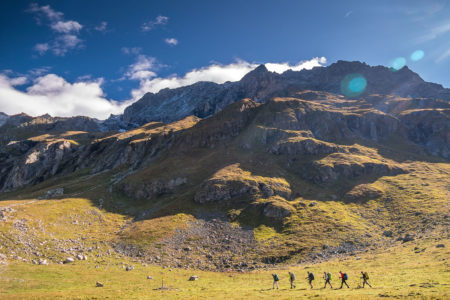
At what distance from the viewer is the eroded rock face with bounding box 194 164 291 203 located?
126688 mm

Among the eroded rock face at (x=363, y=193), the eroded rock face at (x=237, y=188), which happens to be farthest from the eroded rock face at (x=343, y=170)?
the eroded rock face at (x=237, y=188)

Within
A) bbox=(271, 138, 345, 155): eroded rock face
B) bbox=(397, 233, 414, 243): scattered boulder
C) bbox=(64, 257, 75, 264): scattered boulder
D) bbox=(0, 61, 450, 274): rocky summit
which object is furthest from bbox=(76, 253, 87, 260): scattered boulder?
bbox=(271, 138, 345, 155): eroded rock face

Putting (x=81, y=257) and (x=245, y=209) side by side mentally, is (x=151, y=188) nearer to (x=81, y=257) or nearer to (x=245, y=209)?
(x=245, y=209)

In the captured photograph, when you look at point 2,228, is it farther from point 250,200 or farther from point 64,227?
point 250,200

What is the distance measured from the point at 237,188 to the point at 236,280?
6807 centimetres

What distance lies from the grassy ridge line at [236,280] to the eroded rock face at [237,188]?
54105 millimetres

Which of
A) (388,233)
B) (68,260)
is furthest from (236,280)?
(388,233)

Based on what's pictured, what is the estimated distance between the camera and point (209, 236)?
9762 centimetres

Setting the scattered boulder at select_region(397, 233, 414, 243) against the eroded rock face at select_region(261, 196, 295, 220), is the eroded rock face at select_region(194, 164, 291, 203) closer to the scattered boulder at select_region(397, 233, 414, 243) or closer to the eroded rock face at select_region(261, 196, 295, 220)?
the eroded rock face at select_region(261, 196, 295, 220)

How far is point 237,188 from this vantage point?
130375mm

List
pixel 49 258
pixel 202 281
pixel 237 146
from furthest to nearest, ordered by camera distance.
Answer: pixel 237 146 → pixel 49 258 → pixel 202 281

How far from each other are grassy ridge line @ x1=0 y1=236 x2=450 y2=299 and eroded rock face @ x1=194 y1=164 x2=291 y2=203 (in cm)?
5411

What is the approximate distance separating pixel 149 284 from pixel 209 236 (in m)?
44.6

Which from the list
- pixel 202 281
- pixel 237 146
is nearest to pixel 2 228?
pixel 202 281
